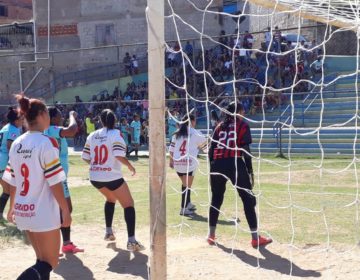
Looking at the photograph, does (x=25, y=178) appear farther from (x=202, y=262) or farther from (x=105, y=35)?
(x=105, y=35)

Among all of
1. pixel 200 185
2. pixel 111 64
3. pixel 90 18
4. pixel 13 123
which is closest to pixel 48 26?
pixel 90 18

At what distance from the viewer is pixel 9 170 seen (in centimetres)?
553

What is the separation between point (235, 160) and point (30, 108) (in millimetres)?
3022

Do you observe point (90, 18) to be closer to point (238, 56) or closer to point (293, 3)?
point (238, 56)

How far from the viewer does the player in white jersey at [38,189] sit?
4926 millimetres

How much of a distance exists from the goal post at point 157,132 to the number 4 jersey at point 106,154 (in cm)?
264

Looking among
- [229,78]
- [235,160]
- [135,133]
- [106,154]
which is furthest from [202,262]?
[229,78]

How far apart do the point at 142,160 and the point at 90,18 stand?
1835cm

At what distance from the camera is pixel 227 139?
284 inches

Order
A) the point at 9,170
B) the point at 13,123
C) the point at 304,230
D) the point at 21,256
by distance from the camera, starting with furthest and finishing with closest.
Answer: the point at 13,123, the point at 304,230, the point at 21,256, the point at 9,170

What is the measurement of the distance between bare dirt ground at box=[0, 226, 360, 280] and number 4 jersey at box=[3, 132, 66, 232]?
1.64 metres

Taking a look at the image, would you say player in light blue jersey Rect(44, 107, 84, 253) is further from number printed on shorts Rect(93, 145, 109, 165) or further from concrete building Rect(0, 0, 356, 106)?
concrete building Rect(0, 0, 356, 106)

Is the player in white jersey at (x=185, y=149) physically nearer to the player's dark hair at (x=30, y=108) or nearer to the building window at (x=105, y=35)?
the player's dark hair at (x=30, y=108)

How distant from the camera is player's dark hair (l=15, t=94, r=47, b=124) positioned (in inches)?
197
